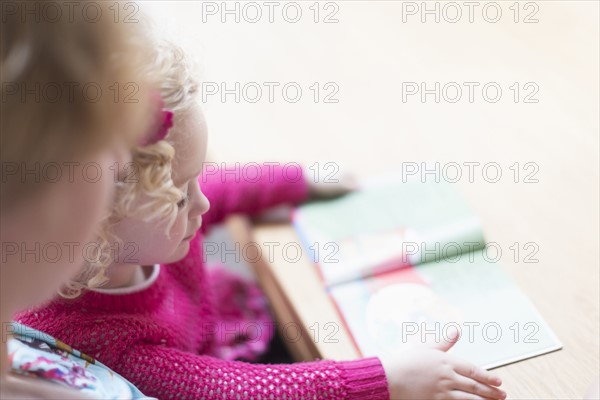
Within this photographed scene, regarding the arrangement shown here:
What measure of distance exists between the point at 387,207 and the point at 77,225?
52cm

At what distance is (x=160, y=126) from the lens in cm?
58

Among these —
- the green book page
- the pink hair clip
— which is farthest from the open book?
the pink hair clip

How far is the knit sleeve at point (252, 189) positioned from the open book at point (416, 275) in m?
0.04

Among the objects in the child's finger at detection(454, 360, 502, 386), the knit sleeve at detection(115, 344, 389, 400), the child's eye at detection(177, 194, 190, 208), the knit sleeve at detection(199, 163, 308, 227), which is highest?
the knit sleeve at detection(199, 163, 308, 227)

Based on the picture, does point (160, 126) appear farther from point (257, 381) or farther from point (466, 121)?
point (466, 121)

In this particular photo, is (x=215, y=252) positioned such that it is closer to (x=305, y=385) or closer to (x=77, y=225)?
(x=305, y=385)

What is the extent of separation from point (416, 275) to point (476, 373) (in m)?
0.16

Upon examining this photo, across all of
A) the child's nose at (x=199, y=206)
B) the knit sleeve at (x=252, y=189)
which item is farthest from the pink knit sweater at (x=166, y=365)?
the knit sleeve at (x=252, y=189)

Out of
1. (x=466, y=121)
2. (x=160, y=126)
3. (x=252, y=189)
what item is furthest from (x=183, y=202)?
(x=466, y=121)

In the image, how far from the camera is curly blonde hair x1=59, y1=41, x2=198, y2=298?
22.9 inches

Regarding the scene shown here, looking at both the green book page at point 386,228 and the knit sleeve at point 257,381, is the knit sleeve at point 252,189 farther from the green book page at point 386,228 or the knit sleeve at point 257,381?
the knit sleeve at point 257,381

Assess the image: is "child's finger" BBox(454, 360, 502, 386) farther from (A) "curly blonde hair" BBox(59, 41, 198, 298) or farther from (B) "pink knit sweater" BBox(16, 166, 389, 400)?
(A) "curly blonde hair" BBox(59, 41, 198, 298)

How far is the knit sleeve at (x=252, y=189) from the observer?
93 centimetres

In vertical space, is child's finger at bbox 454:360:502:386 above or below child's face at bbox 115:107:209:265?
below
